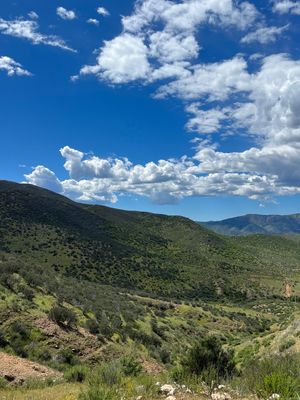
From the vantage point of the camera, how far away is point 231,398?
866cm

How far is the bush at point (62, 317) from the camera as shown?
78.7 feet

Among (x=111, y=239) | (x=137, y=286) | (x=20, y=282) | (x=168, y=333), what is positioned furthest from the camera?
(x=111, y=239)

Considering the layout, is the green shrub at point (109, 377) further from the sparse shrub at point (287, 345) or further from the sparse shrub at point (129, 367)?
the sparse shrub at point (287, 345)

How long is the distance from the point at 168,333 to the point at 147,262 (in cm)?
5593

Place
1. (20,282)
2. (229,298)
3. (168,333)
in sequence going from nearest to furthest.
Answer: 1. (20,282)
2. (168,333)
3. (229,298)

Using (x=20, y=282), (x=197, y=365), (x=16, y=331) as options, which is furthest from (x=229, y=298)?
(x=197, y=365)

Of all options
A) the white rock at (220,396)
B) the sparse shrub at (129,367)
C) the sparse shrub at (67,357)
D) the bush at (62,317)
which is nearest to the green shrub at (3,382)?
the sparse shrub at (129,367)

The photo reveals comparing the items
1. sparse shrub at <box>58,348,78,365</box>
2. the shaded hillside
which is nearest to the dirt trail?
sparse shrub at <box>58,348,78,365</box>

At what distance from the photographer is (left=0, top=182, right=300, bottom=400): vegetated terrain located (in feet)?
51.1

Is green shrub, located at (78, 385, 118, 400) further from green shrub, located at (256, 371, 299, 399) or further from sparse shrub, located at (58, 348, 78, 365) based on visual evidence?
sparse shrub, located at (58, 348, 78, 365)

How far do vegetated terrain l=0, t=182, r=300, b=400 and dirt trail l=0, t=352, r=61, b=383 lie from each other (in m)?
0.09

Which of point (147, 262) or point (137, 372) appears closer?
point (137, 372)

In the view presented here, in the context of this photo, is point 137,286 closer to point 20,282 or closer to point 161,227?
point 20,282

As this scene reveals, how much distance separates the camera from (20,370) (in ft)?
52.7
